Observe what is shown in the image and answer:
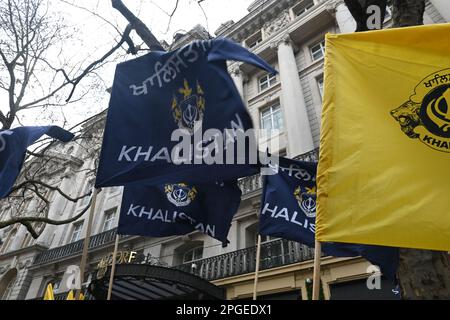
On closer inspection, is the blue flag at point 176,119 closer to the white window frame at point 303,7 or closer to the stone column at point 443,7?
the stone column at point 443,7

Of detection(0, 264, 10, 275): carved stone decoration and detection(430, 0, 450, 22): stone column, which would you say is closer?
detection(430, 0, 450, 22): stone column

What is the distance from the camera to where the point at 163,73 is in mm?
3492

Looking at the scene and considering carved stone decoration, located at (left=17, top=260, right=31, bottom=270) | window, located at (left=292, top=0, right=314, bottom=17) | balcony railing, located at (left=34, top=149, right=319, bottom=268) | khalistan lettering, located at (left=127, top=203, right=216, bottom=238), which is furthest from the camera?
carved stone decoration, located at (left=17, top=260, right=31, bottom=270)

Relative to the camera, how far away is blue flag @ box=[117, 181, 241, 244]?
4418mm

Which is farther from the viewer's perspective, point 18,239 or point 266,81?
point 18,239

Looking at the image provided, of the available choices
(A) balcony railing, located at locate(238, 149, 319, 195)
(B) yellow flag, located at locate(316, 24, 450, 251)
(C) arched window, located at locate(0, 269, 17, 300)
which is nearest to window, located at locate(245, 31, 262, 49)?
(A) balcony railing, located at locate(238, 149, 319, 195)

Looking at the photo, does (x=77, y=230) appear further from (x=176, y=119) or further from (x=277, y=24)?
(x=176, y=119)

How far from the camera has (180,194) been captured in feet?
15.9

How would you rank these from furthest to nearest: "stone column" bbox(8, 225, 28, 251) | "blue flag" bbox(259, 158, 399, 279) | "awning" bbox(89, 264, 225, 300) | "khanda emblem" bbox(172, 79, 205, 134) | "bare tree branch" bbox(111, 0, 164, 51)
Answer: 1. "stone column" bbox(8, 225, 28, 251)
2. "awning" bbox(89, 264, 225, 300)
3. "bare tree branch" bbox(111, 0, 164, 51)
4. "blue flag" bbox(259, 158, 399, 279)
5. "khanda emblem" bbox(172, 79, 205, 134)

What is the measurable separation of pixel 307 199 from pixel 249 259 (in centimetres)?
649

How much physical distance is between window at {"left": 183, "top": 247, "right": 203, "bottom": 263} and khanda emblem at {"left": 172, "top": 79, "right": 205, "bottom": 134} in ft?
38.3

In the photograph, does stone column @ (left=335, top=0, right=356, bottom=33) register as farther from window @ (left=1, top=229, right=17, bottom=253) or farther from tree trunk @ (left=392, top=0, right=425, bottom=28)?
window @ (left=1, top=229, right=17, bottom=253)

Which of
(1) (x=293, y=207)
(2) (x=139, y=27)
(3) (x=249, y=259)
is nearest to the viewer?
(1) (x=293, y=207)

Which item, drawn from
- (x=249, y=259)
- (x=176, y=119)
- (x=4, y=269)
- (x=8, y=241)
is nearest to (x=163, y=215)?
(x=176, y=119)
